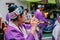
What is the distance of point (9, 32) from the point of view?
2.91 m

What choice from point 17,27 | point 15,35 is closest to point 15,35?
point 15,35

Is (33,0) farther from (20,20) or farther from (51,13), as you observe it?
(20,20)

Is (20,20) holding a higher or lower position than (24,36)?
higher

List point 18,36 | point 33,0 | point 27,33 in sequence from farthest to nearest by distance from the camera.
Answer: point 33,0, point 27,33, point 18,36

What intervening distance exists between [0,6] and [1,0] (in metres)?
0.28

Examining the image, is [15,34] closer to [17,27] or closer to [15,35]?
[15,35]

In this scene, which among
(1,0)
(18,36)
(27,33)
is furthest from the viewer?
(1,0)

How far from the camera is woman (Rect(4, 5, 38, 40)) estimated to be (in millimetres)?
2830

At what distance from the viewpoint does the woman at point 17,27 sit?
2.83 metres

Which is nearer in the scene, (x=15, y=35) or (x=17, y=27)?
(x=15, y=35)

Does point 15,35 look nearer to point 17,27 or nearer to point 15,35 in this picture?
point 15,35

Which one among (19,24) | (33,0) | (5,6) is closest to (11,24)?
(19,24)

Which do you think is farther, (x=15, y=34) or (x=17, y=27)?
(x=17, y=27)

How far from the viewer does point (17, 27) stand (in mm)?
2971
